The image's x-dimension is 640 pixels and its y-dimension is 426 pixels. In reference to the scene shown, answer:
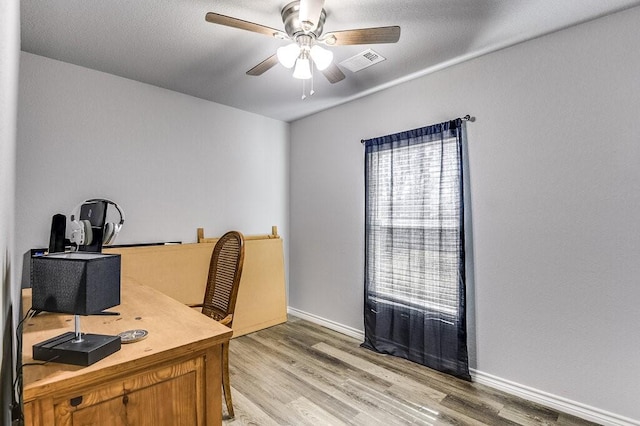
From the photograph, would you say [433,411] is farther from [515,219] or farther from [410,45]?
[410,45]

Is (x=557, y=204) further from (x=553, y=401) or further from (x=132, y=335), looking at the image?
(x=132, y=335)

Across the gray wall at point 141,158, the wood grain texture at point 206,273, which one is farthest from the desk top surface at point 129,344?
the gray wall at point 141,158

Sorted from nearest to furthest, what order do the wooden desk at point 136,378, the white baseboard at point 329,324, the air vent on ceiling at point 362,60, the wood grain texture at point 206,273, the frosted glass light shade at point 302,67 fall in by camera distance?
1. the wooden desk at point 136,378
2. the frosted glass light shade at point 302,67
3. the air vent on ceiling at point 362,60
4. the wood grain texture at point 206,273
5. the white baseboard at point 329,324

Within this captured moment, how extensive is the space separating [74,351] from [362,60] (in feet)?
8.09

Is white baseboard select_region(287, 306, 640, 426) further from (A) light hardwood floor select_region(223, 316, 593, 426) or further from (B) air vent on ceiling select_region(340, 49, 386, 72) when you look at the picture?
(B) air vent on ceiling select_region(340, 49, 386, 72)

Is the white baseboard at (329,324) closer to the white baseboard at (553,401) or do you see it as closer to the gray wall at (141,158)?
the gray wall at (141,158)

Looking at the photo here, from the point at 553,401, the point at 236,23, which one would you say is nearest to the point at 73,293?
the point at 236,23

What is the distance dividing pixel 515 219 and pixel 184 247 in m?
2.79

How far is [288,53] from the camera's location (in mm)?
1864

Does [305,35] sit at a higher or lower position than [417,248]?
higher

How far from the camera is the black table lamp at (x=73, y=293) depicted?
960 millimetres

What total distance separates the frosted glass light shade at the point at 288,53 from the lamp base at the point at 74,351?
1.61m

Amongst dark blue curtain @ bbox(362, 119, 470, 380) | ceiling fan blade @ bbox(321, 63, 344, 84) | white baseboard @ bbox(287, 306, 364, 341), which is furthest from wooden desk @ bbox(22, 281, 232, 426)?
white baseboard @ bbox(287, 306, 364, 341)

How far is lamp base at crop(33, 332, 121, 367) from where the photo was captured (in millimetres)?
1003
